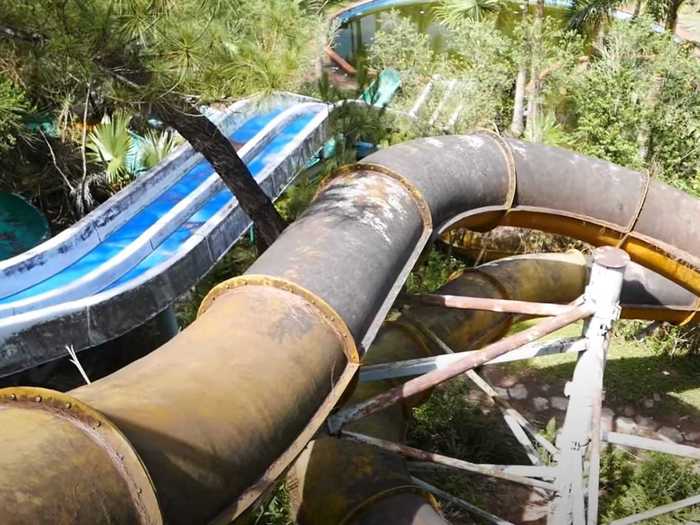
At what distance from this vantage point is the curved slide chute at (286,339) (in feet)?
8.47

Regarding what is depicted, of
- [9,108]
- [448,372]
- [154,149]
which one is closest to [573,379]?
[448,372]

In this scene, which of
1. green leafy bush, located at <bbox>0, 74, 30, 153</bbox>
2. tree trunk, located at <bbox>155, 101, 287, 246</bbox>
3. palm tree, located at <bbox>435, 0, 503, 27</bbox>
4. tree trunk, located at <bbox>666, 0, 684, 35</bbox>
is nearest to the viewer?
tree trunk, located at <bbox>155, 101, 287, 246</bbox>

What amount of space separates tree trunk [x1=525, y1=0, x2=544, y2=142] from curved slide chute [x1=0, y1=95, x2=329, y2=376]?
460cm

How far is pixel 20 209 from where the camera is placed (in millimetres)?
11211

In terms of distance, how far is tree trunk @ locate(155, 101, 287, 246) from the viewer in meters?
7.91

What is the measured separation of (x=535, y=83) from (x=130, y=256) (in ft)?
31.1

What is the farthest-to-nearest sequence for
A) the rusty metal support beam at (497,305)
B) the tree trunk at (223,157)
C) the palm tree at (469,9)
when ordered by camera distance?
the palm tree at (469,9) < the tree trunk at (223,157) < the rusty metal support beam at (497,305)

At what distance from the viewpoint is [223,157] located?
8.43 m

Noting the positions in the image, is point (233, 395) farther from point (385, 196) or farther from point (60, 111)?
point (60, 111)

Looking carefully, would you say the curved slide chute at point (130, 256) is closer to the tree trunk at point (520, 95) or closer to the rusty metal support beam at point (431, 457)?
the tree trunk at point (520, 95)

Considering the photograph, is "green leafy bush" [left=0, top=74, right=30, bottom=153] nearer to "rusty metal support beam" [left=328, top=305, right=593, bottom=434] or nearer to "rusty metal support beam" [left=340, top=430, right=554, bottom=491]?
"rusty metal support beam" [left=328, top=305, right=593, bottom=434]

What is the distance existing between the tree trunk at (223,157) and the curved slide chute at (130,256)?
0.96 m

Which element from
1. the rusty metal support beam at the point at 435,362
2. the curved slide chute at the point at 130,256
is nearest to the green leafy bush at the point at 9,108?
the curved slide chute at the point at 130,256

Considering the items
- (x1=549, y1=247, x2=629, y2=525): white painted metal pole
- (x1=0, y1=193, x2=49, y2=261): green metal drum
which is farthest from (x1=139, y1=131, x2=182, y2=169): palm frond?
(x1=549, y1=247, x2=629, y2=525): white painted metal pole
